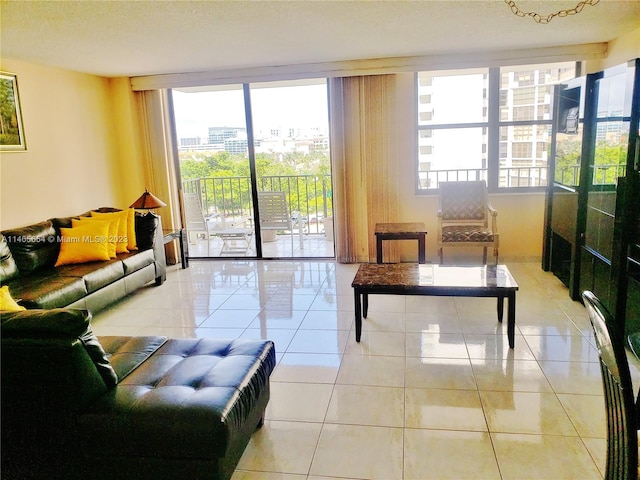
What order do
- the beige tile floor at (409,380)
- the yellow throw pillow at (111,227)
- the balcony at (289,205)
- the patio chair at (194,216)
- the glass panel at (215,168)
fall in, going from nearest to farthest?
the beige tile floor at (409,380) → the yellow throw pillow at (111,227) → the glass panel at (215,168) → the patio chair at (194,216) → the balcony at (289,205)

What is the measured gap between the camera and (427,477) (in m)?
1.87

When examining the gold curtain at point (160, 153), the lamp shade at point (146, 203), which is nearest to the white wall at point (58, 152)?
the gold curtain at point (160, 153)

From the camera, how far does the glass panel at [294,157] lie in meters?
5.41

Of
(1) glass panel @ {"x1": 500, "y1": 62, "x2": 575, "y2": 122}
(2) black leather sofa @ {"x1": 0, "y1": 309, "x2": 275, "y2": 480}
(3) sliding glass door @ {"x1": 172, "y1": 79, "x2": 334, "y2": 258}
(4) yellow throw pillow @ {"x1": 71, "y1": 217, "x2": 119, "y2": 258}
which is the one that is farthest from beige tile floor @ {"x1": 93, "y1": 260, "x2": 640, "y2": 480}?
(1) glass panel @ {"x1": 500, "y1": 62, "x2": 575, "y2": 122}

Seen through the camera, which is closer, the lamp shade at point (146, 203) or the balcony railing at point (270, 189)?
the lamp shade at point (146, 203)

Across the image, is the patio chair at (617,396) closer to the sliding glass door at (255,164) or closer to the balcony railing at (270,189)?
the sliding glass door at (255,164)

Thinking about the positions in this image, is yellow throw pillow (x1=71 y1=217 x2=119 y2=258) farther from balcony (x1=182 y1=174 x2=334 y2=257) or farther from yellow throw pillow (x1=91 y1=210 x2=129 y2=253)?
balcony (x1=182 y1=174 x2=334 y2=257)

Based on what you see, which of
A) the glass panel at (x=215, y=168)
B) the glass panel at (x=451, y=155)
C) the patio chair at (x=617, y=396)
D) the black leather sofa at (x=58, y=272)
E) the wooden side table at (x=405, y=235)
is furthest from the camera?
the glass panel at (x=215, y=168)

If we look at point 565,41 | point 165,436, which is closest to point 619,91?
point 565,41

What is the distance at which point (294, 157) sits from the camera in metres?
5.73

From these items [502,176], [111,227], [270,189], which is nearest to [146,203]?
[111,227]

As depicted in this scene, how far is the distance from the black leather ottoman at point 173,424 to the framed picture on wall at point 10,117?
302 cm

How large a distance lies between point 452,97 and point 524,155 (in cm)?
101

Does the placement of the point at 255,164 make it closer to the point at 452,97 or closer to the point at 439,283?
the point at 452,97
